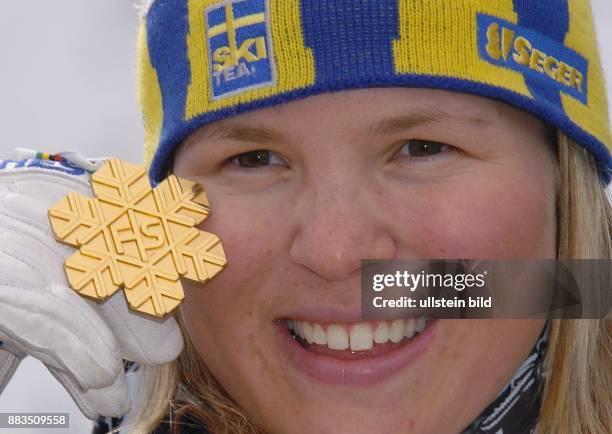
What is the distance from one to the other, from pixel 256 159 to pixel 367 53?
0.24 m

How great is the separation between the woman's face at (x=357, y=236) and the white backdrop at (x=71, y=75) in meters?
1.45

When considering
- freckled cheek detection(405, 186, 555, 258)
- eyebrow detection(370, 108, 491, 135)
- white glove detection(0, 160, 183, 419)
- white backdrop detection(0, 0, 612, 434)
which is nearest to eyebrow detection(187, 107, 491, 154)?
eyebrow detection(370, 108, 491, 135)

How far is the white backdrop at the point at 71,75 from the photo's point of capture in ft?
9.31

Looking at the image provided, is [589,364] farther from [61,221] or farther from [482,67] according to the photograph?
[61,221]

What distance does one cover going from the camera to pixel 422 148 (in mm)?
1383

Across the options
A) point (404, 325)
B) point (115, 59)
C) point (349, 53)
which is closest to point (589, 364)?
point (404, 325)

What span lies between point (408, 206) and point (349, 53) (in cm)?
22

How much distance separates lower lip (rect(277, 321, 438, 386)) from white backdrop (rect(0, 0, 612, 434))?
1536mm

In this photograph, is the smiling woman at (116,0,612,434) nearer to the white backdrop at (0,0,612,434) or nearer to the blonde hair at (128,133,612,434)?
the blonde hair at (128,133,612,434)

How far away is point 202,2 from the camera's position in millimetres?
1402

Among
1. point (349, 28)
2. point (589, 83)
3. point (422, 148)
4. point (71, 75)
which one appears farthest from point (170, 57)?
point (71, 75)

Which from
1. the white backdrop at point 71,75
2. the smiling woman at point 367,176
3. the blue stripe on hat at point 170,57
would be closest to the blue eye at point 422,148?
the smiling woman at point 367,176

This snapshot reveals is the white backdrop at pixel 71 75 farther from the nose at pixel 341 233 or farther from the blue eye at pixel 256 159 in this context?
the nose at pixel 341 233

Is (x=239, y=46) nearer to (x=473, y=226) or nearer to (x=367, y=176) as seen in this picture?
(x=367, y=176)
